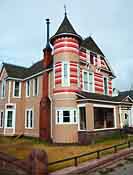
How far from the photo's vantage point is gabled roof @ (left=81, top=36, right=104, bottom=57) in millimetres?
23909

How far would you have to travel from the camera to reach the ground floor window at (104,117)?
2264 cm

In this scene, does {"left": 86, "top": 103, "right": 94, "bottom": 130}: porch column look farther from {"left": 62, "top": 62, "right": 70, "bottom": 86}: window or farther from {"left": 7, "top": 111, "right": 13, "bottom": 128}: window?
{"left": 7, "top": 111, "right": 13, "bottom": 128}: window

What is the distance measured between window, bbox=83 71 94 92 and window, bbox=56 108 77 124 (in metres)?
4.04

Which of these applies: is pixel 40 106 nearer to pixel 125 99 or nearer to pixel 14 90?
pixel 14 90

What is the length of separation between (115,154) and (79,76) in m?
10.1

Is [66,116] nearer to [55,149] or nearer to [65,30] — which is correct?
[55,149]

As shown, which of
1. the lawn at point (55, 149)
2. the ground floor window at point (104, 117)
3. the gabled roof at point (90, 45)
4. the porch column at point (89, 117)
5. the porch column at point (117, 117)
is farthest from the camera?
the gabled roof at point (90, 45)

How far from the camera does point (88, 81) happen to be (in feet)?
74.0

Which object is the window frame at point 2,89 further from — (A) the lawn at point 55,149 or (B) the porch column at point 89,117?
(B) the porch column at point 89,117

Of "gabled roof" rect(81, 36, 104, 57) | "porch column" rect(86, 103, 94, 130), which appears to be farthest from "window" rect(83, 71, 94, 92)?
"porch column" rect(86, 103, 94, 130)

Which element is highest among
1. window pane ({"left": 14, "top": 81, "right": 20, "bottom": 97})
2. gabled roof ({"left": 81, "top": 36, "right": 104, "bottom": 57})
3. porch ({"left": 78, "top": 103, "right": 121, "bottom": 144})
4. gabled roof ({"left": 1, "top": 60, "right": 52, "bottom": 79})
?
gabled roof ({"left": 81, "top": 36, "right": 104, "bottom": 57})

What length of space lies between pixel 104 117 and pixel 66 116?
6210mm

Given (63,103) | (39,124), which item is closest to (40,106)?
(39,124)

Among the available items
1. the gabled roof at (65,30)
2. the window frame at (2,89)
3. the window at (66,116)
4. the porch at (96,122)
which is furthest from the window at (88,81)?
the window frame at (2,89)
